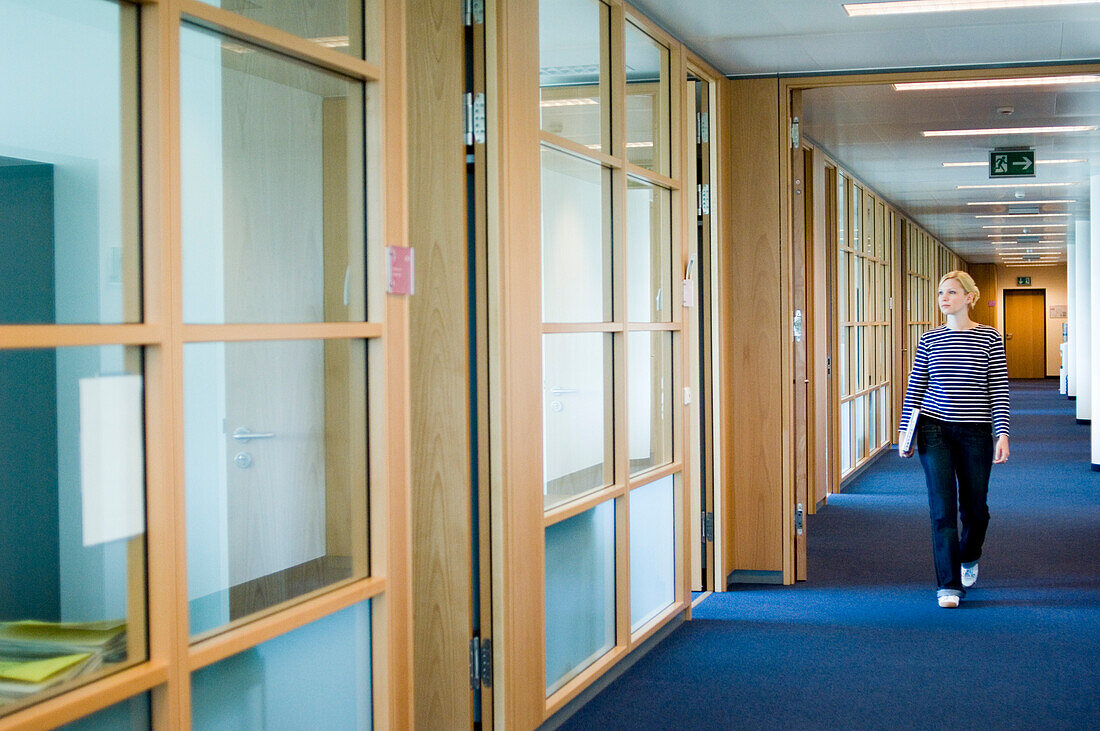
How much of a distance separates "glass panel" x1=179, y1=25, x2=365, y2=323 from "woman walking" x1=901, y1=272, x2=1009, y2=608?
3.50m

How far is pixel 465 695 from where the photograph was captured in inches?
133

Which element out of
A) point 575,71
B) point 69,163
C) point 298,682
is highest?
point 575,71

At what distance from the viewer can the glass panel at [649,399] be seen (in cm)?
453

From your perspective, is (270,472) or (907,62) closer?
(270,472)

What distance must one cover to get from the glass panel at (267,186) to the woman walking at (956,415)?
350cm

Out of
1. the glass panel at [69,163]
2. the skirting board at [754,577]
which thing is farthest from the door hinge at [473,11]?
the skirting board at [754,577]

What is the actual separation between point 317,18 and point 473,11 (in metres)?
0.91

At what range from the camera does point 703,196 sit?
5.66m

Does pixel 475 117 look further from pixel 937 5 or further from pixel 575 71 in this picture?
pixel 937 5

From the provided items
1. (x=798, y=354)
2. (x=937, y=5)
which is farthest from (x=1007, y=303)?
(x=937, y=5)

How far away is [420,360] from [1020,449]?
450 inches

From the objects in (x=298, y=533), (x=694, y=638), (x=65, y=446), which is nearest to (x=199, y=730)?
(x=298, y=533)

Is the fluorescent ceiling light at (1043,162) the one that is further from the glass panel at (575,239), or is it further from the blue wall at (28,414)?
the blue wall at (28,414)

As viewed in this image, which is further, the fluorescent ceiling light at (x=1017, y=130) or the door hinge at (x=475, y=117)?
the fluorescent ceiling light at (x=1017, y=130)
